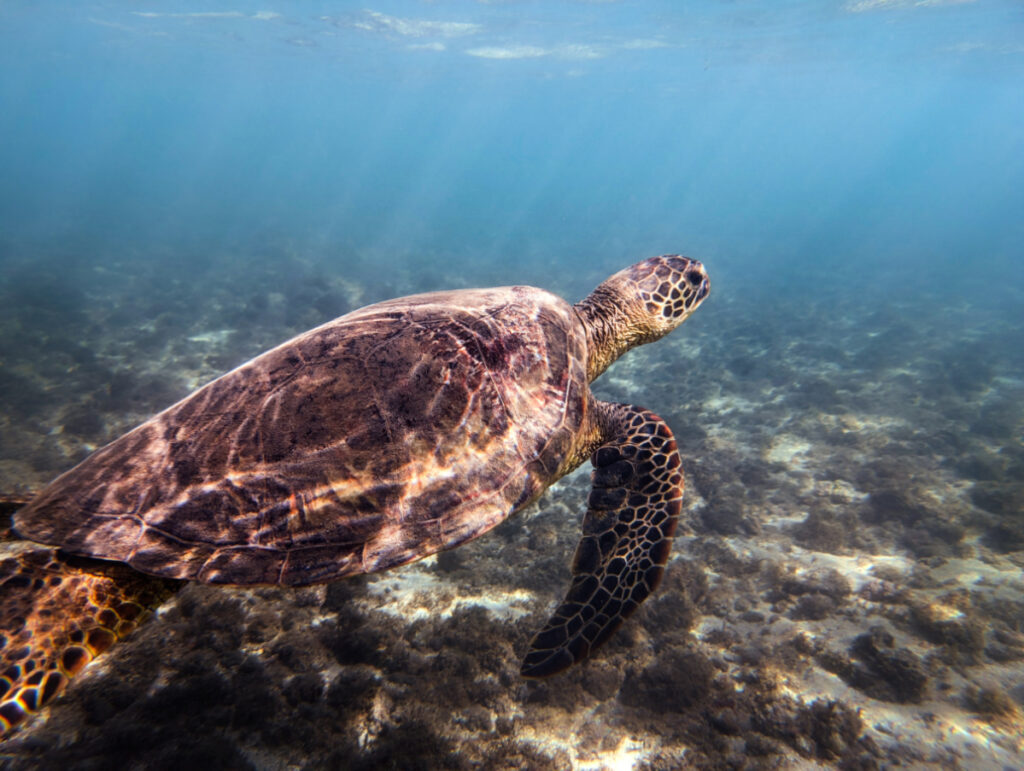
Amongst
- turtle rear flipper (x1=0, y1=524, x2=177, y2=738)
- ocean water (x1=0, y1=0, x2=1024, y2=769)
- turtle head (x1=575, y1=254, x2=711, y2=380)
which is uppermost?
turtle head (x1=575, y1=254, x2=711, y2=380)

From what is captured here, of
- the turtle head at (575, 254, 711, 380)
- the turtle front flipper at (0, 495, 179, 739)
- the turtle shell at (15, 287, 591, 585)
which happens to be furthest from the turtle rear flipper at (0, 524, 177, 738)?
the turtle head at (575, 254, 711, 380)

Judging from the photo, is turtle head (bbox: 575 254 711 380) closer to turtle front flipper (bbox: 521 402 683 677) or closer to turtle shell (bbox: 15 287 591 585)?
turtle front flipper (bbox: 521 402 683 677)

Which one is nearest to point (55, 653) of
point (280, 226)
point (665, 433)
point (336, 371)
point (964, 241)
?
point (336, 371)

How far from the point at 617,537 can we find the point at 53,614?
363cm

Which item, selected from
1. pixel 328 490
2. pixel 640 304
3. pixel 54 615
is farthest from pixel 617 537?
pixel 54 615

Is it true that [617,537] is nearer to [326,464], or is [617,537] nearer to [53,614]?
[326,464]

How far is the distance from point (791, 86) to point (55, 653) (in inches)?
2452

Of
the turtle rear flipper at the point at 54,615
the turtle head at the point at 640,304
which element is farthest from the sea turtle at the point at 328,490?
the turtle head at the point at 640,304

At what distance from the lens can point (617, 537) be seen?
3.73 metres

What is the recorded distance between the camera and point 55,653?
8.04ft

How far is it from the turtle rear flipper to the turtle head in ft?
14.0

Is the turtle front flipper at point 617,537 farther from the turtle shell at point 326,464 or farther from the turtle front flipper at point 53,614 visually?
the turtle front flipper at point 53,614

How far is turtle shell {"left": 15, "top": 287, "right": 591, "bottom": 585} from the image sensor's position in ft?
8.43

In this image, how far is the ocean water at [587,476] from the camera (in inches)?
129
